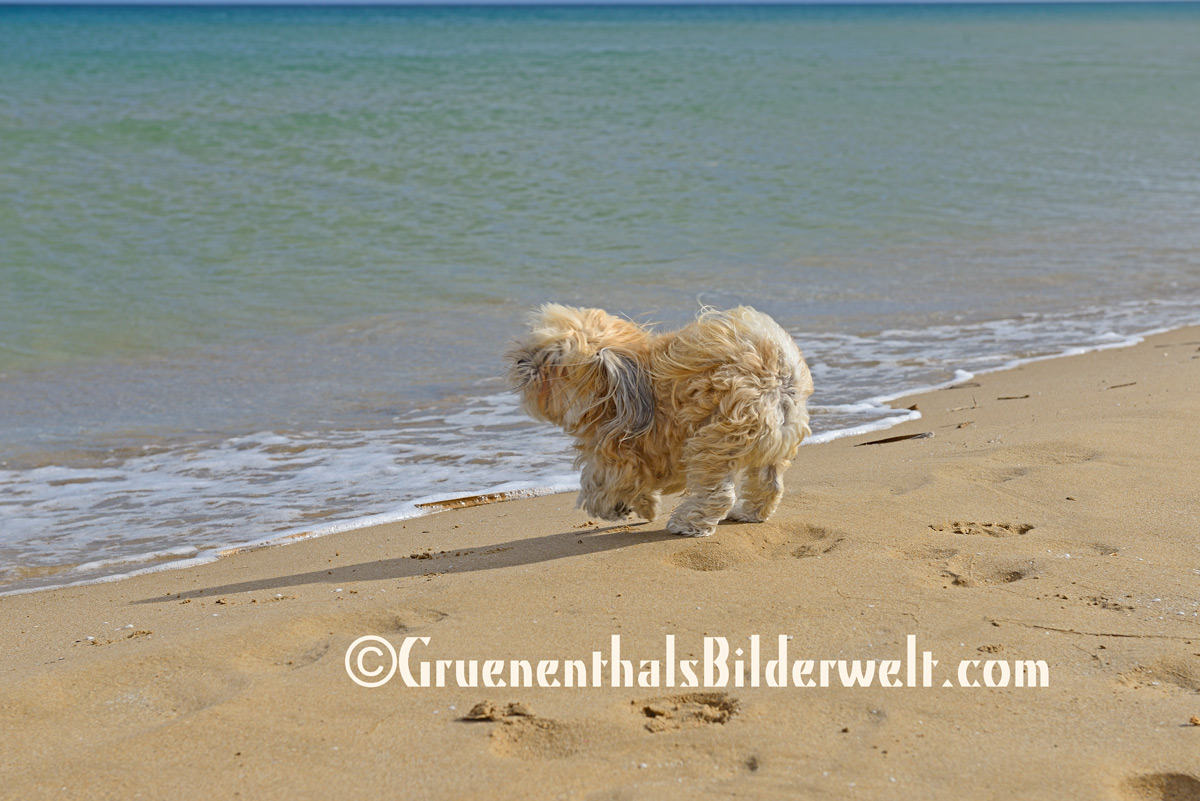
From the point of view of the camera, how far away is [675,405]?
4.62 metres

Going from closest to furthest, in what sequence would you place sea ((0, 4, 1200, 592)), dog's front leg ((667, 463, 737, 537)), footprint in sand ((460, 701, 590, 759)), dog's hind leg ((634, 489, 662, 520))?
footprint in sand ((460, 701, 590, 759)) < dog's front leg ((667, 463, 737, 537)) < dog's hind leg ((634, 489, 662, 520)) < sea ((0, 4, 1200, 592))

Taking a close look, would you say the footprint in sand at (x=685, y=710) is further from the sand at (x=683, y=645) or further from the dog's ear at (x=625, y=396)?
the dog's ear at (x=625, y=396)

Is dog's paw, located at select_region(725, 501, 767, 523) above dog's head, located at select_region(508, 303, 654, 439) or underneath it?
underneath

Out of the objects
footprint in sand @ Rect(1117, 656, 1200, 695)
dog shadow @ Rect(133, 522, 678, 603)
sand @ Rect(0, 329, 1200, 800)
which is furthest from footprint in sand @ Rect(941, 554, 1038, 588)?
dog shadow @ Rect(133, 522, 678, 603)

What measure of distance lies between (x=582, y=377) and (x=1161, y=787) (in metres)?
2.62

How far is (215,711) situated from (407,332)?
7.22 metres

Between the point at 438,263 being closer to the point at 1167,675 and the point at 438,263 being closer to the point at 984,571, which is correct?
the point at 984,571

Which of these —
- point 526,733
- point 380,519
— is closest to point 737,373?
point 526,733

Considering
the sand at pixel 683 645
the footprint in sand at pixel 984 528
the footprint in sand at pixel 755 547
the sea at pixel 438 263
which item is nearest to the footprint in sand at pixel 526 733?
the sand at pixel 683 645

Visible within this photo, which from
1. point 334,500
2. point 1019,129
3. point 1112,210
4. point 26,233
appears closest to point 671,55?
point 1019,129

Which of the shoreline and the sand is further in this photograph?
the shoreline

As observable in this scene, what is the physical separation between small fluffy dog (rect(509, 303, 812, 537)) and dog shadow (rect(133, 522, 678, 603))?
16 centimetres

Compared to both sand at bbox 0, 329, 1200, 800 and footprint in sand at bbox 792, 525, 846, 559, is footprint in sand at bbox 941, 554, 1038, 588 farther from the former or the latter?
footprint in sand at bbox 792, 525, 846, 559

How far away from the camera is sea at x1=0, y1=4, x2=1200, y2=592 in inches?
270
